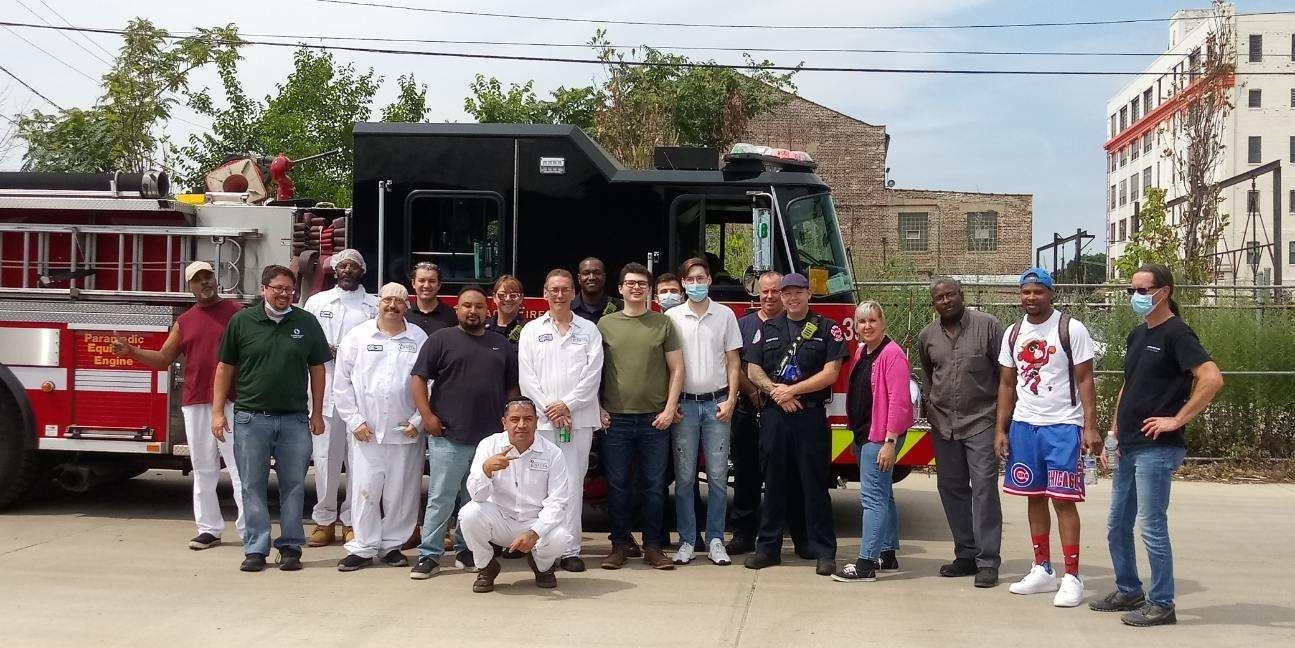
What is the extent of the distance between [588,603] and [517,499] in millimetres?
742

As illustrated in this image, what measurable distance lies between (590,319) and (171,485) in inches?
210

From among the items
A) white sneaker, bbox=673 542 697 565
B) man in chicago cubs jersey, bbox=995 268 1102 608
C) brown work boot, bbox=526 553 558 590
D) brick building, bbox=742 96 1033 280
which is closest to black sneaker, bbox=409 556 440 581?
brown work boot, bbox=526 553 558 590

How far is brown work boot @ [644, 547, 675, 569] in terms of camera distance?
7793 millimetres

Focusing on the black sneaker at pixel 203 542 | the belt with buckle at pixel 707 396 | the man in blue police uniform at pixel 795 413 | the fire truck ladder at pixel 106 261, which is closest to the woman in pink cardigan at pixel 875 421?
the man in blue police uniform at pixel 795 413

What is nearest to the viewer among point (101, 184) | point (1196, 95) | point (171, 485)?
point (101, 184)

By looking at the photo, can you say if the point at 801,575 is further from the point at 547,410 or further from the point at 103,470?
the point at 103,470

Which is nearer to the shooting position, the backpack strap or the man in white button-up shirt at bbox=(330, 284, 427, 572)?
the backpack strap

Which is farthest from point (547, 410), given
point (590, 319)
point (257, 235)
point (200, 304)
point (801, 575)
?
point (257, 235)

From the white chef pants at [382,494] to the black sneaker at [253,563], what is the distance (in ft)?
1.75

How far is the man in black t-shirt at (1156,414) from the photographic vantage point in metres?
6.33

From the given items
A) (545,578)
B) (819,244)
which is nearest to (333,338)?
(545,578)

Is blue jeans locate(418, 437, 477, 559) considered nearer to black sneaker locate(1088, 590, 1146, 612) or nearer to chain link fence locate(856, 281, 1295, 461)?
black sneaker locate(1088, 590, 1146, 612)

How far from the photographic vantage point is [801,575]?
Result: 7676 mm

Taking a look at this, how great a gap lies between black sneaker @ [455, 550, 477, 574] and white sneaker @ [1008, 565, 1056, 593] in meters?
3.35
